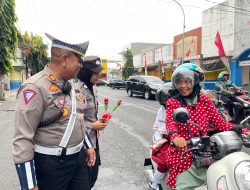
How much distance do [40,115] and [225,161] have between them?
4.03 feet

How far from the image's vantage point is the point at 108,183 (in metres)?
4.78

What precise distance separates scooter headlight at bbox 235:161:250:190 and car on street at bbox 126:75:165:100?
17.6 m

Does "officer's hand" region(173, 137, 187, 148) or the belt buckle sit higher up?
"officer's hand" region(173, 137, 187, 148)

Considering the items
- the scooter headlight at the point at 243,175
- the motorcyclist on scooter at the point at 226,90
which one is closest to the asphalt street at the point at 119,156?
the motorcyclist on scooter at the point at 226,90

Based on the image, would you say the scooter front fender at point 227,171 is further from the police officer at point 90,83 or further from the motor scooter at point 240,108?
the motor scooter at point 240,108

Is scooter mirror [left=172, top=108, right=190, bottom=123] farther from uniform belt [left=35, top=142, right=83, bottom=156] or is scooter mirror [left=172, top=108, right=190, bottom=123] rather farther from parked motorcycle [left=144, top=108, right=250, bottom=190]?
uniform belt [left=35, top=142, right=83, bottom=156]

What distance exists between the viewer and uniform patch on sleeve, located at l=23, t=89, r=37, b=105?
206cm

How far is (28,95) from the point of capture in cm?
207

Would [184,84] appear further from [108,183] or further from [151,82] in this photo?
[151,82]

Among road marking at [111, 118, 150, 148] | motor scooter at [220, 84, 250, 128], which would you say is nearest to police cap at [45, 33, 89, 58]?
road marking at [111, 118, 150, 148]

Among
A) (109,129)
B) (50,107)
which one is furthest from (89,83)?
(109,129)

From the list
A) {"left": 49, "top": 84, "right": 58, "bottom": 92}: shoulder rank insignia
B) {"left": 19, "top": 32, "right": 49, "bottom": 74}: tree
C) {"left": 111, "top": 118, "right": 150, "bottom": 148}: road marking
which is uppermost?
{"left": 19, "top": 32, "right": 49, "bottom": 74}: tree

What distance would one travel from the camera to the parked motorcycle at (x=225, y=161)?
5.63 ft

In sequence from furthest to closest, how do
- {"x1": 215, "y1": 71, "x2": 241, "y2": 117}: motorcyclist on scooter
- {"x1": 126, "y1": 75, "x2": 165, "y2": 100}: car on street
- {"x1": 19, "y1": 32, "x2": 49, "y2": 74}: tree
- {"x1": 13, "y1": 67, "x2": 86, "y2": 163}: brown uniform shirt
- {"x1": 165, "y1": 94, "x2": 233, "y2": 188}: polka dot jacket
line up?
{"x1": 19, "y1": 32, "x2": 49, "y2": 74}: tree → {"x1": 126, "y1": 75, "x2": 165, "y2": 100}: car on street → {"x1": 215, "y1": 71, "x2": 241, "y2": 117}: motorcyclist on scooter → {"x1": 165, "y1": 94, "x2": 233, "y2": 188}: polka dot jacket → {"x1": 13, "y1": 67, "x2": 86, "y2": 163}: brown uniform shirt
